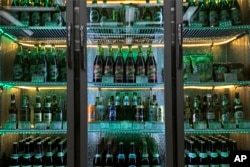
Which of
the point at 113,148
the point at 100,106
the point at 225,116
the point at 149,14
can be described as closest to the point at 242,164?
the point at 225,116

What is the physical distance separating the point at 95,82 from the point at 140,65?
0.44 meters

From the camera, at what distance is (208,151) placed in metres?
2.27

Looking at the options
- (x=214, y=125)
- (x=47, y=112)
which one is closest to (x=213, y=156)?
(x=214, y=125)

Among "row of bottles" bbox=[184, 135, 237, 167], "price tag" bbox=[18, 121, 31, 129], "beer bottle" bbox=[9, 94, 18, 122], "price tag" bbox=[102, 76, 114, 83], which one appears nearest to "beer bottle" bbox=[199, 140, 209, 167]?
"row of bottles" bbox=[184, 135, 237, 167]

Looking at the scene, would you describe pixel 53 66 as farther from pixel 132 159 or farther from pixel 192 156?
pixel 192 156

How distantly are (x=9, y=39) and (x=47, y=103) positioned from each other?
0.55m

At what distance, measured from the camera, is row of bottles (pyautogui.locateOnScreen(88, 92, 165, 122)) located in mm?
2268

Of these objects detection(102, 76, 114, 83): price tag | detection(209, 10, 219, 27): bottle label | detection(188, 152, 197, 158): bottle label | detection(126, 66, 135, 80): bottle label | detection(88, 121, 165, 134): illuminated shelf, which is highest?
detection(209, 10, 219, 27): bottle label

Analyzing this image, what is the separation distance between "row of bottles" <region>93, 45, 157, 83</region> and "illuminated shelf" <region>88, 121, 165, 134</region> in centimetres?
32

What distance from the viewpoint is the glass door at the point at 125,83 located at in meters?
2.15

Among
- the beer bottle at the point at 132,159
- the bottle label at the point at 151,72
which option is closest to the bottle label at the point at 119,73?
the bottle label at the point at 151,72

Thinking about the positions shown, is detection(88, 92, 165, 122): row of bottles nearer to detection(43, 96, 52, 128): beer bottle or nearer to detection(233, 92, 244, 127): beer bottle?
detection(43, 96, 52, 128): beer bottle

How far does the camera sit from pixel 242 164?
2.06m

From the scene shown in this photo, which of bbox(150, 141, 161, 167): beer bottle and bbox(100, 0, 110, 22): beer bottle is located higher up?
bbox(100, 0, 110, 22): beer bottle
